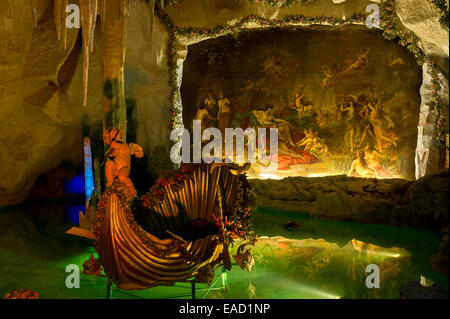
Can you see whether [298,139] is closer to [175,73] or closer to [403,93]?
[403,93]

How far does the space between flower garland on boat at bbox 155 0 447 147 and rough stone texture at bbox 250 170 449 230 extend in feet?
5.51

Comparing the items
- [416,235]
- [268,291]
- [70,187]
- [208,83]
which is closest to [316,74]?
[208,83]

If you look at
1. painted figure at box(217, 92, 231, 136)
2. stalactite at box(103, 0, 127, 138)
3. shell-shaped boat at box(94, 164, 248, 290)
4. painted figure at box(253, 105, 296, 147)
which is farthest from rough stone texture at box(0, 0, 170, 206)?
shell-shaped boat at box(94, 164, 248, 290)

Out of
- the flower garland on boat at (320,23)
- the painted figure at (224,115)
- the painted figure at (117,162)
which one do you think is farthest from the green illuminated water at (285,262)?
the painted figure at (224,115)

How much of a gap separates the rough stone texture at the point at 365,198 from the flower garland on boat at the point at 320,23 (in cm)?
168

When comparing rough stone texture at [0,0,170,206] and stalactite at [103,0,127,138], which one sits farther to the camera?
rough stone texture at [0,0,170,206]

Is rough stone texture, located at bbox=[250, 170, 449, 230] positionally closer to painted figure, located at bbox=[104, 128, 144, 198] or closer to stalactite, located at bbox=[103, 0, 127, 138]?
stalactite, located at bbox=[103, 0, 127, 138]

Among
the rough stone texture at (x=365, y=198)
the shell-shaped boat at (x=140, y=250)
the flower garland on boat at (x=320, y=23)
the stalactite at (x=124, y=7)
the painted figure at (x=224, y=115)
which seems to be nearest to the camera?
the shell-shaped boat at (x=140, y=250)

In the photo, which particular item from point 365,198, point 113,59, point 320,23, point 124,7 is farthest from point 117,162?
point 320,23

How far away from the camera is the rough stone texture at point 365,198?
673 centimetres

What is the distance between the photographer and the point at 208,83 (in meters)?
12.5

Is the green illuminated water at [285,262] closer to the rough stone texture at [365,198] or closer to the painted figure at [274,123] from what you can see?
the rough stone texture at [365,198]

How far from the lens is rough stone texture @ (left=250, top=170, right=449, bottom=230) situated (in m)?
6.73

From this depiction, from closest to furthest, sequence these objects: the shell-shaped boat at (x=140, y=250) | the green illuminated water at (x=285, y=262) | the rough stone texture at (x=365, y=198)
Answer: the shell-shaped boat at (x=140, y=250) → the green illuminated water at (x=285, y=262) → the rough stone texture at (x=365, y=198)
